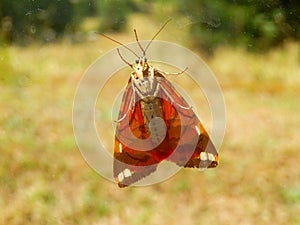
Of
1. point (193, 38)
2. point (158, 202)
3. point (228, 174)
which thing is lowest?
point (158, 202)

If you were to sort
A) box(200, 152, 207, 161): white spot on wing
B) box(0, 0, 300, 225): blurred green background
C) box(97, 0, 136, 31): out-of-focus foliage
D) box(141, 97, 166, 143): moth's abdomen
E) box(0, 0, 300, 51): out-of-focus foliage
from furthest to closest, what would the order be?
box(0, 0, 300, 225): blurred green background
box(0, 0, 300, 51): out-of-focus foliage
box(97, 0, 136, 31): out-of-focus foliage
box(200, 152, 207, 161): white spot on wing
box(141, 97, 166, 143): moth's abdomen

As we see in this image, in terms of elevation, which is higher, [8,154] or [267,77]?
[267,77]

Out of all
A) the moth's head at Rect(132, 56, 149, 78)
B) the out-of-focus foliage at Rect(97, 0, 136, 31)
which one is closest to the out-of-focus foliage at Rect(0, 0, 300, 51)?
the out-of-focus foliage at Rect(97, 0, 136, 31)

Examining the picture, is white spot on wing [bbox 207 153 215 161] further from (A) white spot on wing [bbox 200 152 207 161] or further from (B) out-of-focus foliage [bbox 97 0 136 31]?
(B) out-of-focus foliage [bbox 97 0 136 31]

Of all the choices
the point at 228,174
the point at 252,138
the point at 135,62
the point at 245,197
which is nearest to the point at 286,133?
the point at 252,138

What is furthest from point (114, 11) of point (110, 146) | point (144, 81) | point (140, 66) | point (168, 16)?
point (110, 146)

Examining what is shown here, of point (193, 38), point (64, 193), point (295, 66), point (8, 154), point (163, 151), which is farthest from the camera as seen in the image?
point (295, 66)

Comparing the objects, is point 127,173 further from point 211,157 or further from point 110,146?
point 110,146

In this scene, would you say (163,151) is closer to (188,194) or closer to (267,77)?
(188,194)
